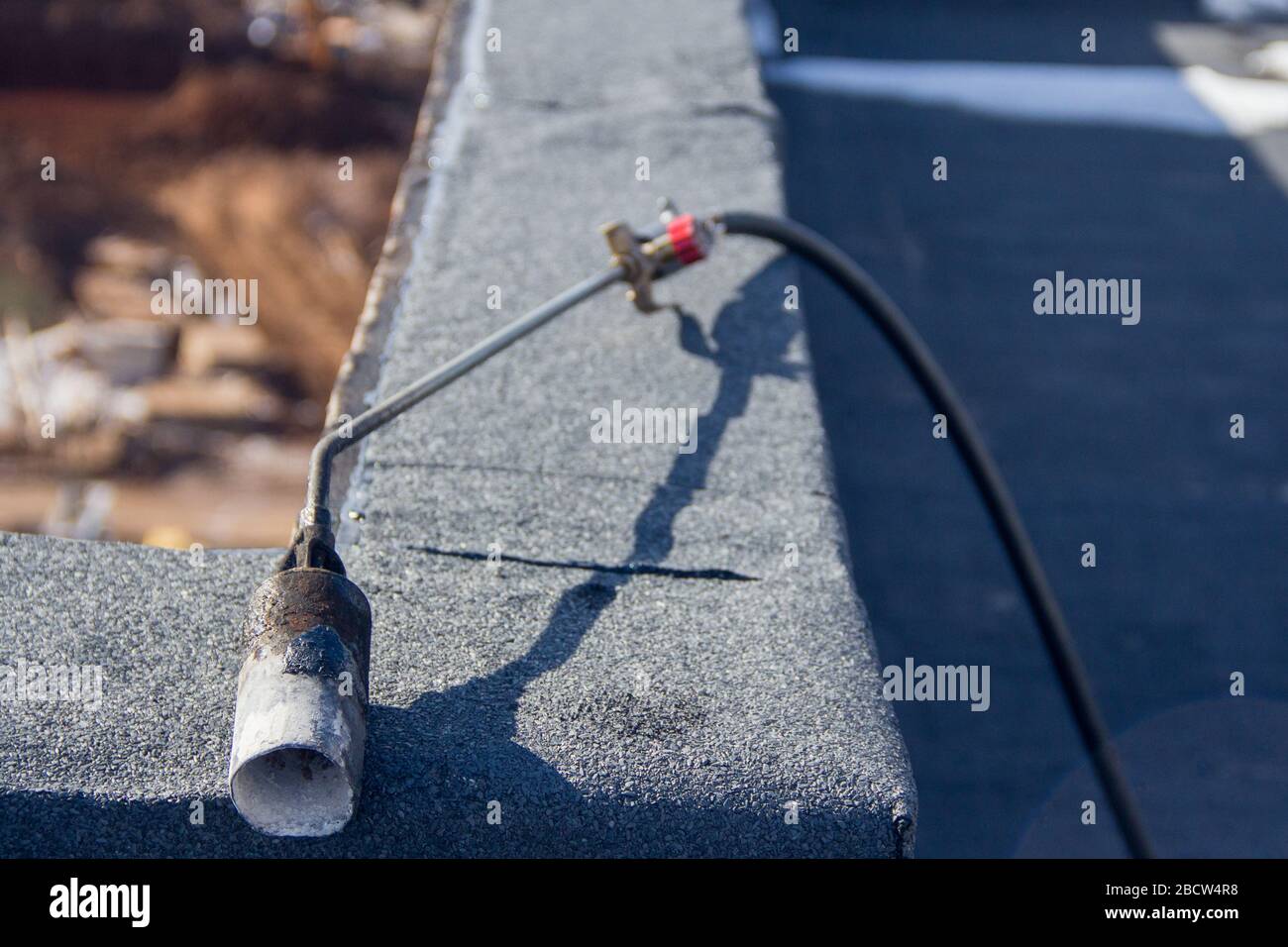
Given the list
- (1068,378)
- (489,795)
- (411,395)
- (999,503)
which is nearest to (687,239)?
(411,395)

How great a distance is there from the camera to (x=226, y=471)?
7.54 metres

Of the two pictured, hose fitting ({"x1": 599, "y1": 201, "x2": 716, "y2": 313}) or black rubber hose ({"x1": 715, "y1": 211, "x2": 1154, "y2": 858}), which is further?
black rubber hose ({"x1": 715, "y1": 211, "x2": 1154, "y2": 858})

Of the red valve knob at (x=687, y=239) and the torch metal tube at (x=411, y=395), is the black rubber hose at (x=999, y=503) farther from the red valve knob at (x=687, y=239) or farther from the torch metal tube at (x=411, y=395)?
the torch metal tube at (x=411, y=395)

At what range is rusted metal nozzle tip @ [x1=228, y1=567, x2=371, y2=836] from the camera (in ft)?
3.76

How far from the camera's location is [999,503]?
7.68ft

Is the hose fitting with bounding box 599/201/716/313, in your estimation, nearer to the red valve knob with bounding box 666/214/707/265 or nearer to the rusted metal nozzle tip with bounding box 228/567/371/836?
the red valve knob with bounding box 666/214/707/265

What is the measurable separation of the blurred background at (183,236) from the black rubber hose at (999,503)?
207 inches

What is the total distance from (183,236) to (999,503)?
7977 mm

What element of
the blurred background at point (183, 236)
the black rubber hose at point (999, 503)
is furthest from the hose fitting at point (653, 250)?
the blurred background at point (183, 236)

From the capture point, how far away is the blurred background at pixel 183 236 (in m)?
7.47

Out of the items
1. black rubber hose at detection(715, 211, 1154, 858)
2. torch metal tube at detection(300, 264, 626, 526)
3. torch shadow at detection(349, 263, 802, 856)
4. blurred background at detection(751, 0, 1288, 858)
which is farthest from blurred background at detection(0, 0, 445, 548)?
torch shadow at detection(349, 263, 802, 856)

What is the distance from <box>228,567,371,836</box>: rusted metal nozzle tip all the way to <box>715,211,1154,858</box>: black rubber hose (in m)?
1.18
